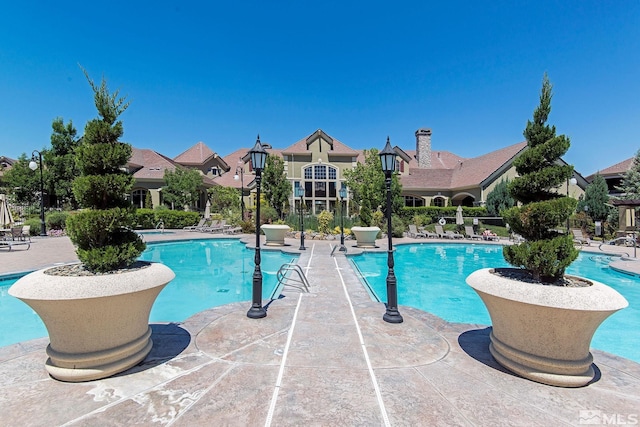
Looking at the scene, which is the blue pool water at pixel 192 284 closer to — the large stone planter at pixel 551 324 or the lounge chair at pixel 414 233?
the large stone planter at pixel 551 324

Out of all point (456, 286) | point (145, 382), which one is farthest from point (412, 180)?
point (145, 382)

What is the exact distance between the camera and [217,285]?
9344 mm

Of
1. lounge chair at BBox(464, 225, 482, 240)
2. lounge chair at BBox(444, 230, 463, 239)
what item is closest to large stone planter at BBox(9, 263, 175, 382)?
lounge chair at BBox(444, 230, 463, 239)

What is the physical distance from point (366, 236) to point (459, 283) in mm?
6167

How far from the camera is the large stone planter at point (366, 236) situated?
15.5m

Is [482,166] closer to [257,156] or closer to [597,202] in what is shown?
[597,202]

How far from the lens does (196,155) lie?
36.5 m

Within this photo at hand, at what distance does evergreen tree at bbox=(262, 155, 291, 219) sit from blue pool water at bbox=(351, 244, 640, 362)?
12585mm

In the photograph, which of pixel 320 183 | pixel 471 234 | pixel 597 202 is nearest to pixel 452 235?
pixel 471 234

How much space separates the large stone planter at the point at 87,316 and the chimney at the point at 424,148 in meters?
38.0

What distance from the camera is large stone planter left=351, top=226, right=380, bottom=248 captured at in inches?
611

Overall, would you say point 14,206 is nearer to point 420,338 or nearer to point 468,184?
point 420,338

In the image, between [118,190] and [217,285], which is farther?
[217,285]

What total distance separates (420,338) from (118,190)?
15.1 ft
